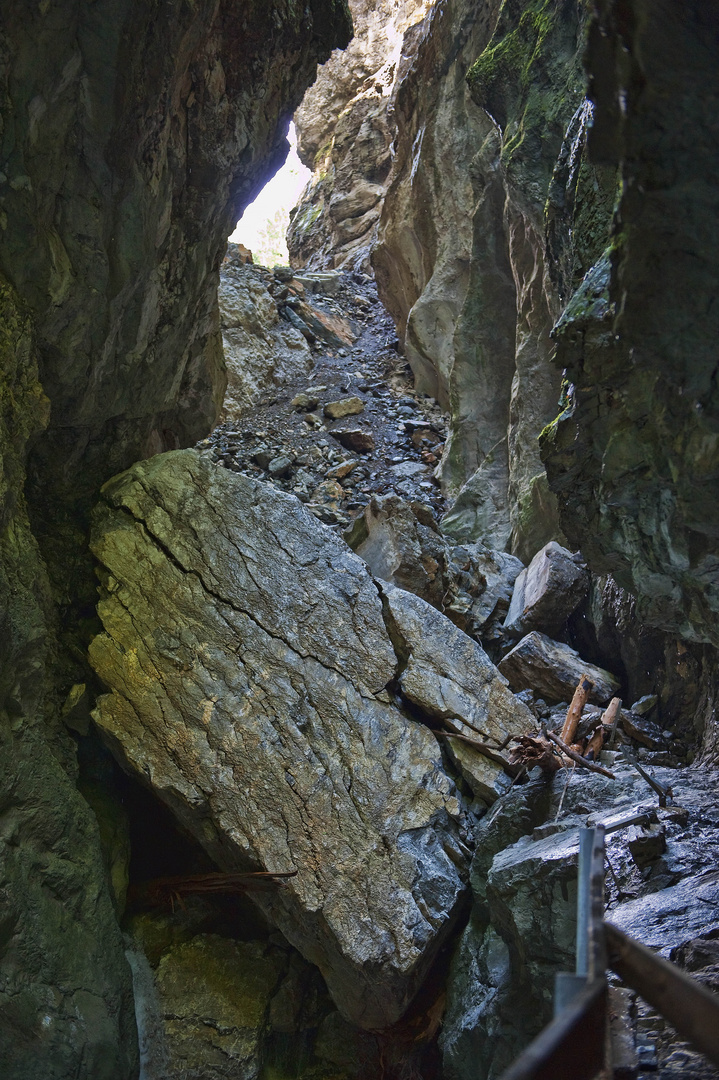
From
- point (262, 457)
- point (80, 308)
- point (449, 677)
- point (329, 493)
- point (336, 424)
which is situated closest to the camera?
point (80, 308)

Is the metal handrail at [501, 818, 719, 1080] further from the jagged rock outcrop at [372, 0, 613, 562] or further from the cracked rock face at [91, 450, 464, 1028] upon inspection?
the jagged rock outcrop at [372, 0, 613, 562]

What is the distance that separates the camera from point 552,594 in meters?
7.78

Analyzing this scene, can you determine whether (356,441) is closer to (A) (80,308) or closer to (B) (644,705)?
(B) (644,705)

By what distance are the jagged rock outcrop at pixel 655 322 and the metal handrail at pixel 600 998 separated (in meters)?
1.95

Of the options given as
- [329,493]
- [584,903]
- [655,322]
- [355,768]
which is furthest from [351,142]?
[584,903]

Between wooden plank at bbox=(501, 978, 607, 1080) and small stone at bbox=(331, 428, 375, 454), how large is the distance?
11.1m

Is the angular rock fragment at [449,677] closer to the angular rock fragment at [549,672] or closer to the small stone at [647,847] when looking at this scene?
the angular rock fragment at [549,672]

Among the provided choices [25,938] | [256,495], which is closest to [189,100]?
[256,495]

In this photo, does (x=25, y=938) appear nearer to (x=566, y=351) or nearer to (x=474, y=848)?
(x=474, y=848)

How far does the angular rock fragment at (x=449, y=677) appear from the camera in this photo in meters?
6.20

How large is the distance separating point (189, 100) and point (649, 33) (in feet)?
14.4

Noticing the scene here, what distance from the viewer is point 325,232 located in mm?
23000

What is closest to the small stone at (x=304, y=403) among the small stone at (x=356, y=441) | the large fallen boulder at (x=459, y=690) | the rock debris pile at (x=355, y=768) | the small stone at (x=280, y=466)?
the small stone at (x=356, y=441)

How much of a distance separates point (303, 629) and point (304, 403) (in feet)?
26.8
